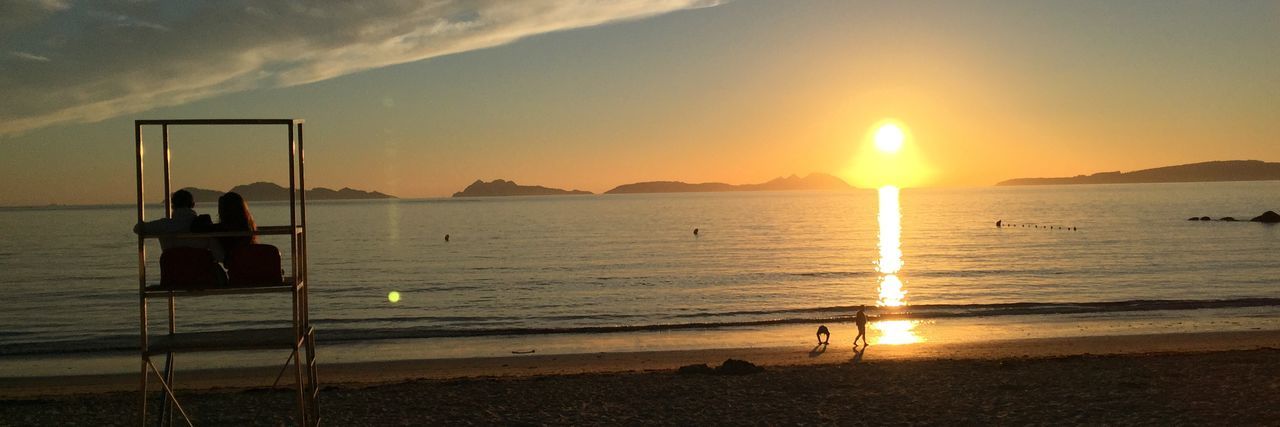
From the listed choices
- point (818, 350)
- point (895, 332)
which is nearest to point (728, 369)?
point (818, 350)

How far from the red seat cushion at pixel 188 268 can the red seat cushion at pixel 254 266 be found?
14cm

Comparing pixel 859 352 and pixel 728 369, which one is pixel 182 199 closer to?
pixel 728 369

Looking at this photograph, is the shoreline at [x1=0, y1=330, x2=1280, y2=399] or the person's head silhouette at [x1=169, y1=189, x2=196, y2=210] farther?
the shoreline at [x1=0, y1=330, x2=1280, y2=399]

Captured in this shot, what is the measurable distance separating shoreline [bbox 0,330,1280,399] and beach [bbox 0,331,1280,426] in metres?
0.20

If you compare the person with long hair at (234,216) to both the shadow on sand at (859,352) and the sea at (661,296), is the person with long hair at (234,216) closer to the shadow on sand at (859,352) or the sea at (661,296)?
the shadow on sand at (859,352)

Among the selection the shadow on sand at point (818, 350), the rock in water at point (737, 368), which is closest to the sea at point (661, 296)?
the shadow on sand at point (818, 350)

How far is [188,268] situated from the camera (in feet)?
21.7

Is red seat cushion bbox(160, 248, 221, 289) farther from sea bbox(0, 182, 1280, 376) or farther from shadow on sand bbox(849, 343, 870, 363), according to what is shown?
sea bbox(0, 182, 1280, 376)

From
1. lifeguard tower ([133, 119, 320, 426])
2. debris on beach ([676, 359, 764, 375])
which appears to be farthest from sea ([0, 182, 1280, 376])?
lifeguard tower ([133, 119, 320, 426])

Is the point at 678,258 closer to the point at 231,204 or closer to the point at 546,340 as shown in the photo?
the point at 546,340

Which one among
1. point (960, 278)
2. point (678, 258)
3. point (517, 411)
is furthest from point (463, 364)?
point (678, 258)

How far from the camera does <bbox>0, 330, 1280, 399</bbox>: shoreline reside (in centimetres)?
1745

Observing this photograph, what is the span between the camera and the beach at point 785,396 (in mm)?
11234

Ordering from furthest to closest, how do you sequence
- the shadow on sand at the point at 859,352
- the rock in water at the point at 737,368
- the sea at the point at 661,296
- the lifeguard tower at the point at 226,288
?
1. the sea at the point at 661,296
2. the shadow on sand at the point at 859,352
3. the rock in water at the point at 737,368
4. the lifeguard tower at the point at 226,288
